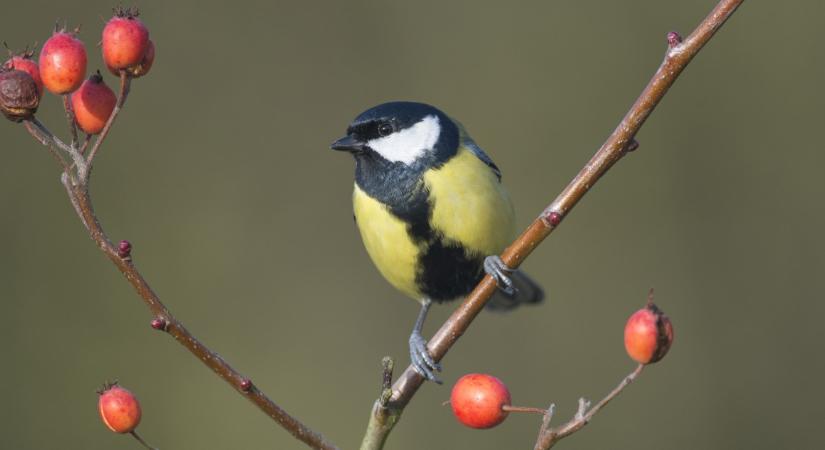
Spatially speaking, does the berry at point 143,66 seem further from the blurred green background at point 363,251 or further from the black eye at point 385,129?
the blurred green background at point 363,251

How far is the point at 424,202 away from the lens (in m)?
2.30

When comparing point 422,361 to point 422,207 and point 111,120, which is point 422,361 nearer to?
point 422,207

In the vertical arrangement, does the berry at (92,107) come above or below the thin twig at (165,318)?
above

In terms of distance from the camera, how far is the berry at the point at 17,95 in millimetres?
1283

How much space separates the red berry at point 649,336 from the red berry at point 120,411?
683 mm

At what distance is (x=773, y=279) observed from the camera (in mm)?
3930

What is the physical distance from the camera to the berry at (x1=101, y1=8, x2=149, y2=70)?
1359 mm

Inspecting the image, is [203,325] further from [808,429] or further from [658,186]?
[808,429]

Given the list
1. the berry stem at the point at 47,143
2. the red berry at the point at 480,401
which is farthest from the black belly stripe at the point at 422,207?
the berry stem at the point at 47,143

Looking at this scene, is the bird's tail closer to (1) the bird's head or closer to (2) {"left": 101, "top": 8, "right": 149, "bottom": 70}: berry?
(1) the bird's head

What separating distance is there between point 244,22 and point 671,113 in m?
1.92

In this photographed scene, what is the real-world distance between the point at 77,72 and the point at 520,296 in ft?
6.17

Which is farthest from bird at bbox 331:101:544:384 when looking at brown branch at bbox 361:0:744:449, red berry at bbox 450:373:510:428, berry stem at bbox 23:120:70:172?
berry stem at bbox 23:120:70:172

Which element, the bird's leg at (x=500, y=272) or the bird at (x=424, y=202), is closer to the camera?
the bird's leg at (x=500, y=272)
